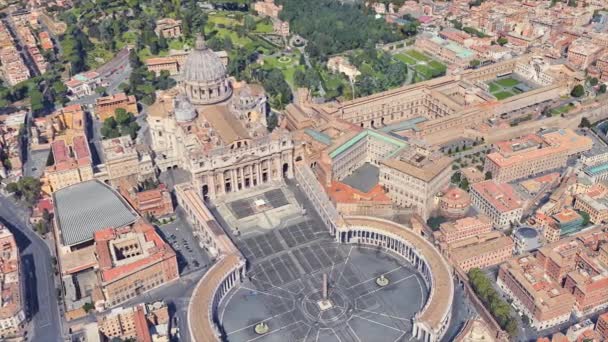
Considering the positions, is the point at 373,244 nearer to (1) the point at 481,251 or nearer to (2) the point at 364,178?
(1) the point at 481,251

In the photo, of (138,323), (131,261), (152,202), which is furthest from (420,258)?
(152,202)

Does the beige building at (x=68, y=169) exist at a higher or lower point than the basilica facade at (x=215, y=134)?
lower

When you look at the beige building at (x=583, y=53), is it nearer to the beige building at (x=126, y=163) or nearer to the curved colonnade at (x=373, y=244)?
the curved colonnade at (x=373, y=244)

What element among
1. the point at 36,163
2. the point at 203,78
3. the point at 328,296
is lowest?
the point at 36,163

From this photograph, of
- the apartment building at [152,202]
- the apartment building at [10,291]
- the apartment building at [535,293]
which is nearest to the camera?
the apartment building at [535,293]

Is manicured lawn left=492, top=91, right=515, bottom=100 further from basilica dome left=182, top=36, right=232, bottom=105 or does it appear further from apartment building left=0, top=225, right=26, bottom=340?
apartment building left=0, top=225, right=26, bottom=340

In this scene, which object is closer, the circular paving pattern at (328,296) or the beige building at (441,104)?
the circular paving pattern at (328,296)

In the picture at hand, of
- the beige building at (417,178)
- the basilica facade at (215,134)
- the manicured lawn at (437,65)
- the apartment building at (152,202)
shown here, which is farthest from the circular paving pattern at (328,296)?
the manicured lawn at (437,65)
